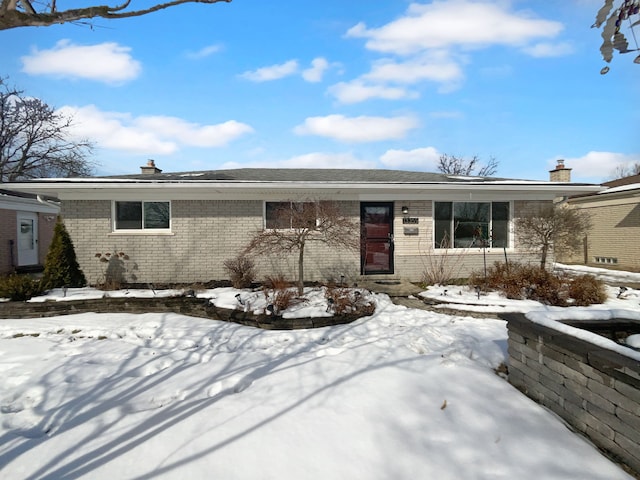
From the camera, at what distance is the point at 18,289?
6727 mm

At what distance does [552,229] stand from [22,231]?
18514 millimetres

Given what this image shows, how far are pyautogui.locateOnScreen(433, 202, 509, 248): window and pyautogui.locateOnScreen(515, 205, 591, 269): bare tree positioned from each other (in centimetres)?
66

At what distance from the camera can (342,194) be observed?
29.1 ft

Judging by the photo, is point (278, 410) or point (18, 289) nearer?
point (278, 410)

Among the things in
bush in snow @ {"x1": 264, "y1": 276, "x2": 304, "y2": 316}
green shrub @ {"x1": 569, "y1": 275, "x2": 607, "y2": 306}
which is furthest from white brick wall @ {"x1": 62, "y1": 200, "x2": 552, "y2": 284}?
green shrub @ {"x1": 569, "y1": 275, "x2": 607, "y2": 306}

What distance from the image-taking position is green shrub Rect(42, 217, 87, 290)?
7758mm

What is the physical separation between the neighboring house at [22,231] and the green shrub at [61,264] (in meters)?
5.38

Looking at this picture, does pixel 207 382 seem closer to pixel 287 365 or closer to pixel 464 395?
pixel 287 365

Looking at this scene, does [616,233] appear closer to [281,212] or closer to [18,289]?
[281,212]

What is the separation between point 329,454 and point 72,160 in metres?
27.0

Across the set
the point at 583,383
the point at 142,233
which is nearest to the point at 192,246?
the point at 142,233

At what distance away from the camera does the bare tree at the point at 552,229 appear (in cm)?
809

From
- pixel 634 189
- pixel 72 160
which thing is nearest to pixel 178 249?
pixel 634 189

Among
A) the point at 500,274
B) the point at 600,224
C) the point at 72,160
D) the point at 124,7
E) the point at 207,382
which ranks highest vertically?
the point at 72,160
